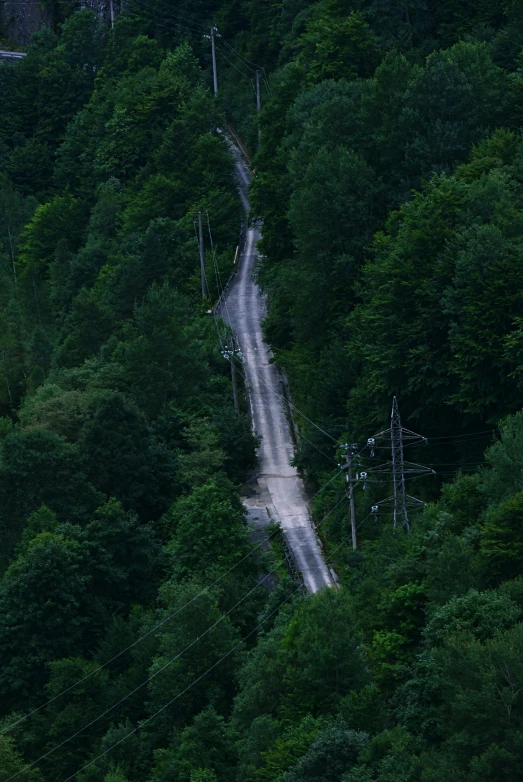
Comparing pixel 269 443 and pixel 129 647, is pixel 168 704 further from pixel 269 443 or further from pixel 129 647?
pixel 269 443

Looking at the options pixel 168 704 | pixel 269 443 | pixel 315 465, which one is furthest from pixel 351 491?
pixel 269 443

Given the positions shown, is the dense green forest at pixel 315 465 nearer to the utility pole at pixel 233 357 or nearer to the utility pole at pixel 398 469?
the utility pole at pixel 233 357

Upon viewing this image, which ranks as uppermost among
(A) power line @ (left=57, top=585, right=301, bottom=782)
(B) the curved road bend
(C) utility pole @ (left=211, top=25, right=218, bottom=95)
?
(C) utility pole @ (left=211, top=25, right=218, bottom=95)

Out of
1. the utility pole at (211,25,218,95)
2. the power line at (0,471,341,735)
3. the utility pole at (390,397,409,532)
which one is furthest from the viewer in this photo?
the utility pole at (211,25,218,95)

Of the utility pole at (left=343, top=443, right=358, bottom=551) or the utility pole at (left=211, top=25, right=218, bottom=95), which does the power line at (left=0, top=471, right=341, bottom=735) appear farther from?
Answer: the utility pole at (left=211, top=25, right=218, bottom=95)

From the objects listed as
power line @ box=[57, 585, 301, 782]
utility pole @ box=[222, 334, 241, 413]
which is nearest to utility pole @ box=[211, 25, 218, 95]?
utility pole @ box=[222, 334, 241, 413]
